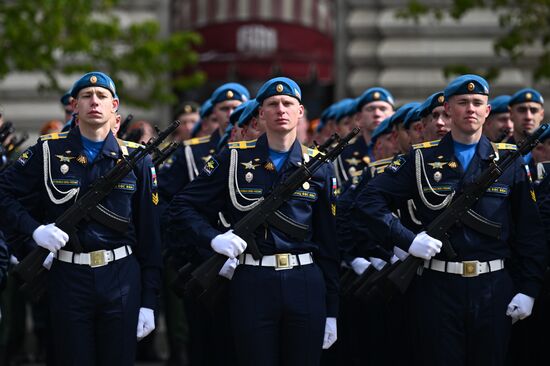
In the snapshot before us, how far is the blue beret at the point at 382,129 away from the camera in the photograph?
991 cm

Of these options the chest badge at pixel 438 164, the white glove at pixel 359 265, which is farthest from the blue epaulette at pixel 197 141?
the chest badge at pixel 438 164

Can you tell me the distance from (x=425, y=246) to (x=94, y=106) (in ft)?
7.04

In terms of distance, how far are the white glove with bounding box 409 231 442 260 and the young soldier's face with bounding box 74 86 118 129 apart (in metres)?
2.01

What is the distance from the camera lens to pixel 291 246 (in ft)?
25.0

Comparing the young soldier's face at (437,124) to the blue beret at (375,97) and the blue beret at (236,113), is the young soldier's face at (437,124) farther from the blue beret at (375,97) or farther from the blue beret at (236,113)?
the blue beret at (375,97)

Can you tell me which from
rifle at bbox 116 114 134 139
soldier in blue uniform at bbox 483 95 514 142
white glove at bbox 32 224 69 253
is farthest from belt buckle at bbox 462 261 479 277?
rifle at bbox 116 114 134 139

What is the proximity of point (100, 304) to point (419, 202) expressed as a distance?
78.6 inches

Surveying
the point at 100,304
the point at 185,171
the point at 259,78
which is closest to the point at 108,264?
the point at 100,304

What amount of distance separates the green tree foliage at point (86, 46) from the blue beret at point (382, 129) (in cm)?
637

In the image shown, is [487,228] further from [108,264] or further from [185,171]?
[185,171]

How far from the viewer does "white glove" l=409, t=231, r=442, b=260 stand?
744 centimetres

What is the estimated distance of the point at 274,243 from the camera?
24.9 feet

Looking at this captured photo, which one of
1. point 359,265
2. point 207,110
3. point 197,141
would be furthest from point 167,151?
point 207,110

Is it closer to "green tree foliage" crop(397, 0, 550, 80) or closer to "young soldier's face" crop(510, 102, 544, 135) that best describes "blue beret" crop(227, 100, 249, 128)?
"young soldier's face" crop(510, 102, 544, 135)
